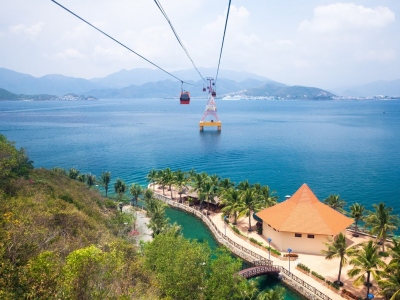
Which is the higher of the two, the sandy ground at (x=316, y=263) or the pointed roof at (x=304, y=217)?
the pointed roof at (x=304, y=217)

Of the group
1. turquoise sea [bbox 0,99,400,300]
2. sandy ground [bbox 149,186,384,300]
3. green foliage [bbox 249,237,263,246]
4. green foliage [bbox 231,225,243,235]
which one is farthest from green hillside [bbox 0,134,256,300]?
turquoise sea [bbox 0,99,400,300]

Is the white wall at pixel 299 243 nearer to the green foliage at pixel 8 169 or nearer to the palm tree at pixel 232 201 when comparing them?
the palm tree at pixel 232 201

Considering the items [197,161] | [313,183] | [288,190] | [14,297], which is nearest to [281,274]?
[14,297]

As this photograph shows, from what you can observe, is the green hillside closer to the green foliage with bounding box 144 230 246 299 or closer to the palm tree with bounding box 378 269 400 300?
the green foliage with bounding box 144 230 246 299

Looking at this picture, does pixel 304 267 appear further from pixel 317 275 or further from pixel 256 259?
pixel 256 259

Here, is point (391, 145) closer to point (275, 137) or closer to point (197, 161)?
point (275, 137)

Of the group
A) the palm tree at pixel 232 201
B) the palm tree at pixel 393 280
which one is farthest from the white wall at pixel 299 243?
the palm tree at pixel 393 280
